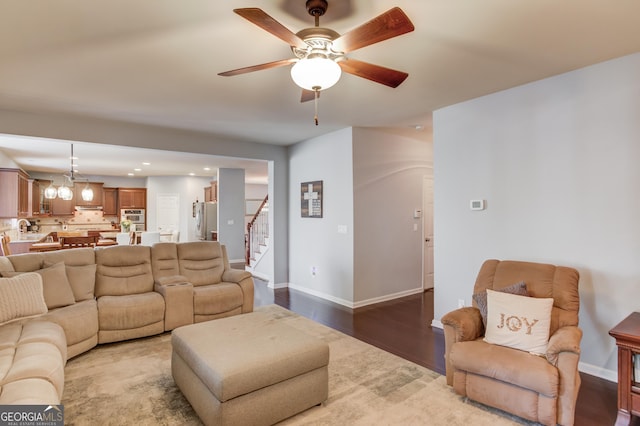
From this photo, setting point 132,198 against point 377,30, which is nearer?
point 377,30

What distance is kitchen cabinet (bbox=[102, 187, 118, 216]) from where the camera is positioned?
1057 cm

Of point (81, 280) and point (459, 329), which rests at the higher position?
point (81, 280)

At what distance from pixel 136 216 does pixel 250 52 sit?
9793 millimetres

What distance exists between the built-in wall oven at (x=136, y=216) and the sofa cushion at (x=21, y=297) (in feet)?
26.9

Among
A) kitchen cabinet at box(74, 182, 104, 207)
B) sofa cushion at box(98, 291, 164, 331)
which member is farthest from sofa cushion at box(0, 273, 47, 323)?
kitchen cabinet at box(74, 182, 104, 207)

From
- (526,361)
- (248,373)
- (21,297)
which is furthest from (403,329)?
(21,297)

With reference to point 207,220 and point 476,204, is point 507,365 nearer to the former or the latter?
point 476,204

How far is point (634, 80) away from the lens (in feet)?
8.94

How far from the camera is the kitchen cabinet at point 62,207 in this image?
9.79 m

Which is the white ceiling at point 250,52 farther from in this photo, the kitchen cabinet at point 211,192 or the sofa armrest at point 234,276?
the kitchen cabinet at point 211,192

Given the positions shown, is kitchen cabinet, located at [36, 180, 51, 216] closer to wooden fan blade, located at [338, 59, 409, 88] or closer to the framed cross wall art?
the framed cross wall art

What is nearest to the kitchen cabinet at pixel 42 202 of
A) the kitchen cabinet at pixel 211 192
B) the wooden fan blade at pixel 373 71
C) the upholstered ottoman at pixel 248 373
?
the kitchen cabinet at pixel 211 192

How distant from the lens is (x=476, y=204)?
375 cm

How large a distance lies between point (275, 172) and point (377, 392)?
14.5 feet
